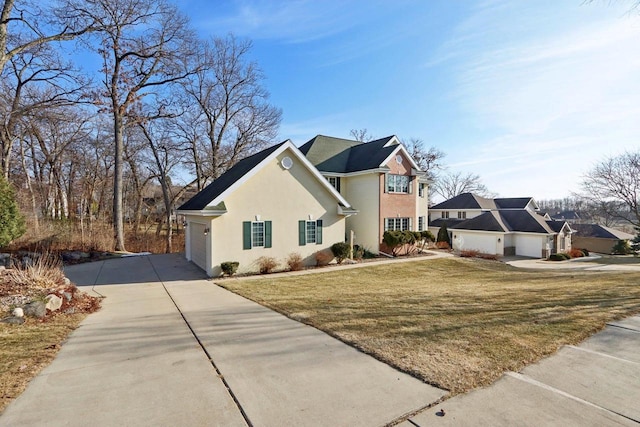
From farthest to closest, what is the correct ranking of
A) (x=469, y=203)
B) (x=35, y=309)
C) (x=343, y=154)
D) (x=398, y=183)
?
(x=469, y=203), (x=343, y=154), (x=398, y=183), (x=35, y=309)

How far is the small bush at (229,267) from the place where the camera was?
1288 centimetres

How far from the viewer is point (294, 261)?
48.8 feet

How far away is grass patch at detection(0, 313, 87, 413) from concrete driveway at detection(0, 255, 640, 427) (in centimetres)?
18

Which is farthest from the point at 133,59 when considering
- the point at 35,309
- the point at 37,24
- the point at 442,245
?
the point at 442,245

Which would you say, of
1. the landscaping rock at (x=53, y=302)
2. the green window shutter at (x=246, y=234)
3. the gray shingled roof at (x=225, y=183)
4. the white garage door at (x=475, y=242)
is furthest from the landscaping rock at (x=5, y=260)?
the white garage door at (x=475, y=242)

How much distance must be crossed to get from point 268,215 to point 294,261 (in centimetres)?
259

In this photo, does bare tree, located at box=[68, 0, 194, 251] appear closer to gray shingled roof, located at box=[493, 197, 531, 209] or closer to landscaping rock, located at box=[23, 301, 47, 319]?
landscaping rock, located at box=[23, 301, 47, 319]

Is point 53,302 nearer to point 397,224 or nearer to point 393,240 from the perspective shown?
point 393,240

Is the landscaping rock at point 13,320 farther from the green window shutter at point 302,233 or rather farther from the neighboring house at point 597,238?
the neighboring house at point 597,238

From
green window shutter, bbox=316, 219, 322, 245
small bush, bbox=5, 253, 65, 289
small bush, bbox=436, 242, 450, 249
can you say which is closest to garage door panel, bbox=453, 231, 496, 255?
small bush, bbox=436, 242, 450, 249

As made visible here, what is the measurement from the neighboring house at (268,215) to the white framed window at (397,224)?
524 cm

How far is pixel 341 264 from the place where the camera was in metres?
16.6

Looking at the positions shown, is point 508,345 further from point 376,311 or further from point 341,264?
point 341,264

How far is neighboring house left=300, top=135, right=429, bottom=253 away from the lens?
67.7 ft
